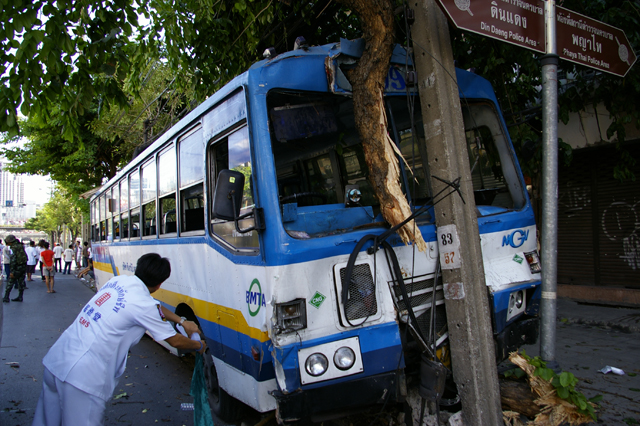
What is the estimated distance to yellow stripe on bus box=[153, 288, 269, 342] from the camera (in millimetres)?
2977

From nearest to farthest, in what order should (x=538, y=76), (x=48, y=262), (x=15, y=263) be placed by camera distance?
(x=538, y=76)
(x=15, y=263)
(x=48, y=262)

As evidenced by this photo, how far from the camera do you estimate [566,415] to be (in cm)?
304

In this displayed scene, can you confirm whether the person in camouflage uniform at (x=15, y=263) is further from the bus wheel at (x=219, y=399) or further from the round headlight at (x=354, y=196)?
the round headlight at (x=354, y=196)

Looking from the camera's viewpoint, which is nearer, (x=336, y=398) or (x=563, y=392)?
(x=336, y=398)

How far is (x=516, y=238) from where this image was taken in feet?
12.2

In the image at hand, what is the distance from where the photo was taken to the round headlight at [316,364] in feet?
8.96

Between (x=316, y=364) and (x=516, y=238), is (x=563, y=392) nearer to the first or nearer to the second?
(x=516, y=238)

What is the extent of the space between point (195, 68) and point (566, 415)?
6821mm

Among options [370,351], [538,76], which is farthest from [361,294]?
[538,76]

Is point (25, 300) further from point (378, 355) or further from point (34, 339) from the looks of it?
point (378, 355)

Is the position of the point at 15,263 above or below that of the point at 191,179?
below

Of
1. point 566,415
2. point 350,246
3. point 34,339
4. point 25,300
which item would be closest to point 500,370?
point 566,415

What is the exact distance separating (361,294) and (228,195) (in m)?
1.10

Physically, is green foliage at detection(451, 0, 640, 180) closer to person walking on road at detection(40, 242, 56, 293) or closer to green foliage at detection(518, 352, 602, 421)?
green foliage at detection(518, 352, 602, 421)
